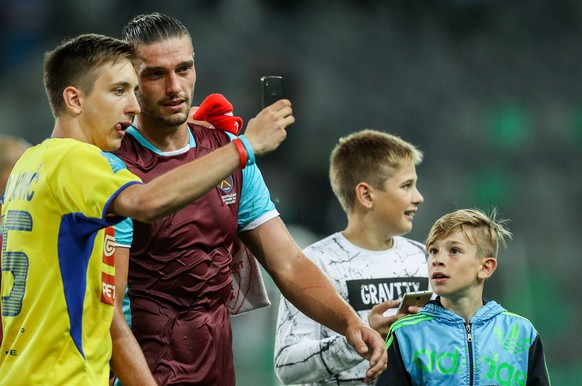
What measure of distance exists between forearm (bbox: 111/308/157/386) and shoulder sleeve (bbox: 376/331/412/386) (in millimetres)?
806

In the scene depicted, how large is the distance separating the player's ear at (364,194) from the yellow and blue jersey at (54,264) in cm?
174

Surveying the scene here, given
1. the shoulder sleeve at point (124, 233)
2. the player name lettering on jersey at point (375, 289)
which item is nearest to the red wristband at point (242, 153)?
the shoulder sleeve at point (124, 233)

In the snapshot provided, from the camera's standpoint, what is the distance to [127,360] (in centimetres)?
250

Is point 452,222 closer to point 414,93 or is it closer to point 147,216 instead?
point 147,216

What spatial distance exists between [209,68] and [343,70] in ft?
3.72

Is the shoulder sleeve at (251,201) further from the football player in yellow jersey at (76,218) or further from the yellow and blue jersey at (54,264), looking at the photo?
the yellow and blue jersey at (54,264)

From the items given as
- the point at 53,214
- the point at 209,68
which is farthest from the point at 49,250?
the point at 209,68

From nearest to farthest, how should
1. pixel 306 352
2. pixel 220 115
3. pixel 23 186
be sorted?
pixel 23 186
pixel 220 115
pixel 306 352

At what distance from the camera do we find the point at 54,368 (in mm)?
2186

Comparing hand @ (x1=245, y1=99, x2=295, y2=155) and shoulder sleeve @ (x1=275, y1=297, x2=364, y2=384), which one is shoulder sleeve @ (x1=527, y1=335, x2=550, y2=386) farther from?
hand @ (x1=245, y1=99, x2=295, y2=155)

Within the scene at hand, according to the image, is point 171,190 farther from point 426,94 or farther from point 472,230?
point 426,94

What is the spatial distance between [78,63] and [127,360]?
828mm

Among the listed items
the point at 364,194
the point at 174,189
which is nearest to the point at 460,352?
the point at 364,194

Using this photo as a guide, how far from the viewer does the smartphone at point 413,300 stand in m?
3.02
